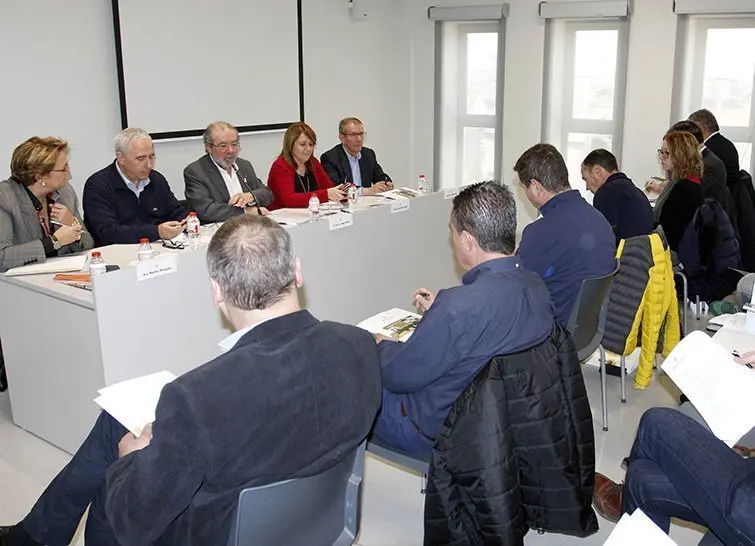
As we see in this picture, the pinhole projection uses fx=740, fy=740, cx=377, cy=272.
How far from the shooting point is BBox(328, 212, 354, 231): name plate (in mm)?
3943

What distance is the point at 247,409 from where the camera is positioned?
1.48 meters

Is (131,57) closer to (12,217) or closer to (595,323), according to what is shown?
(12,217)

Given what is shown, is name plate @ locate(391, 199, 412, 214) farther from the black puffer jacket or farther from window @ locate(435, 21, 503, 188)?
window @ locate(435, 21, 503, 188)

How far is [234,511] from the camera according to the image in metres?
1.55

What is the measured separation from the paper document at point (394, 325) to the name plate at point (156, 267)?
86 cm

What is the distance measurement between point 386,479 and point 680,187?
274 centimetres

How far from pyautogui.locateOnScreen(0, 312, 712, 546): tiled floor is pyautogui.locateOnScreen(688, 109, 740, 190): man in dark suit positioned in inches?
89.5

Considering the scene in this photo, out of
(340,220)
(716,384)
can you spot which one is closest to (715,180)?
(340,220)

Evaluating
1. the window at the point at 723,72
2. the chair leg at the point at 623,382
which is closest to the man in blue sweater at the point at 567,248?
the chair leg at the point at 623,382

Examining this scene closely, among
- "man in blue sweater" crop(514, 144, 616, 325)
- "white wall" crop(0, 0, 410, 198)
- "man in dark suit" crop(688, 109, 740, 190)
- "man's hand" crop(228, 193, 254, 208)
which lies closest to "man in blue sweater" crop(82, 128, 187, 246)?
"man's hand" crop(228, 193, 254, 208)

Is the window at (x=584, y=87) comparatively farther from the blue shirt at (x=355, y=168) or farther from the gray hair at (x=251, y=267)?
the gray hair at (x=251, y=267)

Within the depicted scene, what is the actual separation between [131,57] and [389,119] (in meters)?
3.18

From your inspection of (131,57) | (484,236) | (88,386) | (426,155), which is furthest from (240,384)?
(426,155)

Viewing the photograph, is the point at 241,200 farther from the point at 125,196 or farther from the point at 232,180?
the point at 125,196
